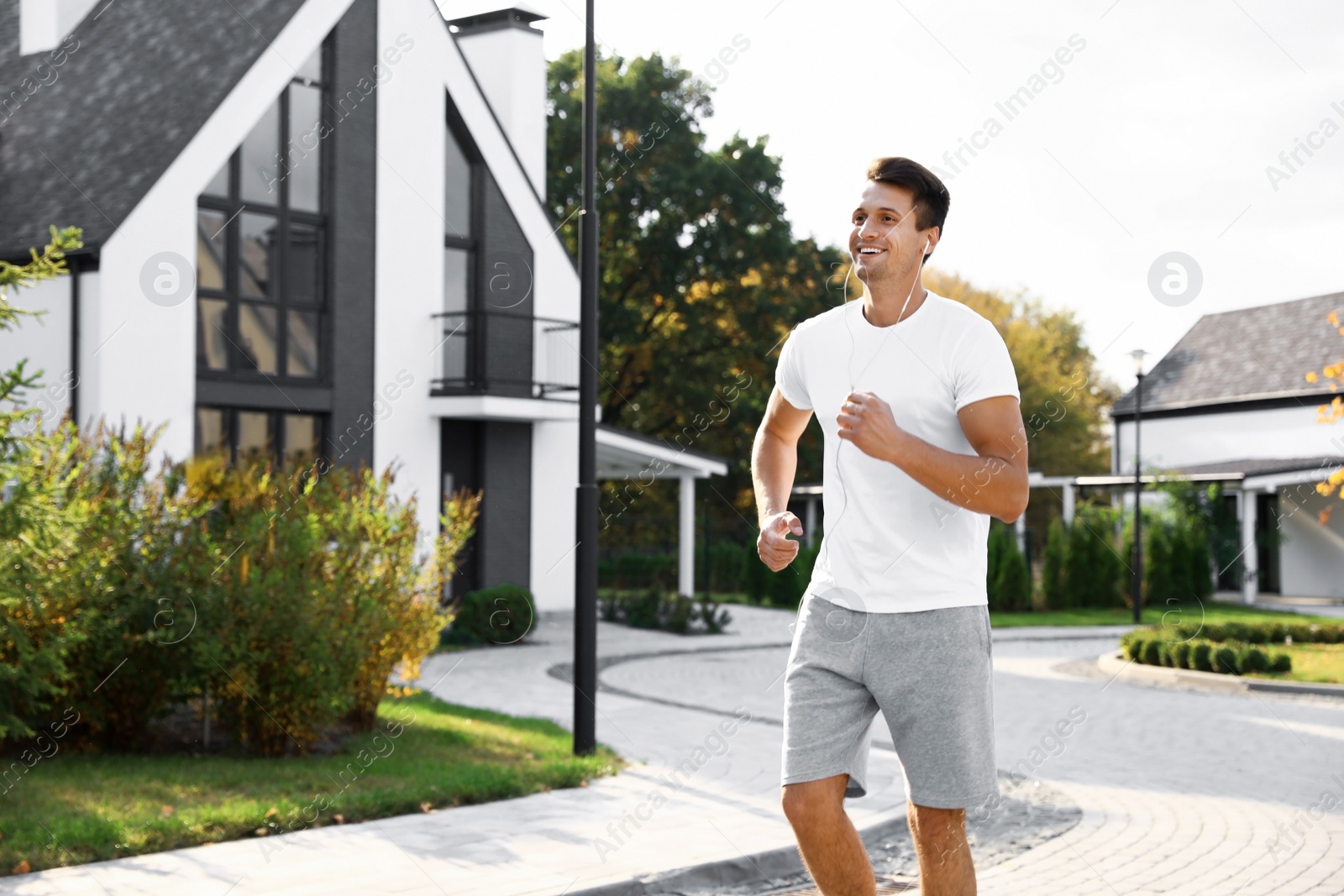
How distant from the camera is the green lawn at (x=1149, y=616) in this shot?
25391mm

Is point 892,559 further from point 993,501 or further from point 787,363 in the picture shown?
point 787,363

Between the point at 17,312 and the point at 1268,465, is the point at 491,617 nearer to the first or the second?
the point at 17,312

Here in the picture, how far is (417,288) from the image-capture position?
20516mm

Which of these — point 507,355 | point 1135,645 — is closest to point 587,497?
point 1135,645

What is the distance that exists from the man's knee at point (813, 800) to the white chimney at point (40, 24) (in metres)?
21.8

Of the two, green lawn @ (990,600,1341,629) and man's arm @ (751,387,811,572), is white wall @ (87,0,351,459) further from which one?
green lawn @ (990,600,1341,629)

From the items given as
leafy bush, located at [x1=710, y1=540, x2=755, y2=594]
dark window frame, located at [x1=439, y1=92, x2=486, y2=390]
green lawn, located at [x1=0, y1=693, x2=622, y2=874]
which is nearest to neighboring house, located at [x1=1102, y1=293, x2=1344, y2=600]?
leafy bush, located at [x1=710, y1=540, x2=755, y2=594]

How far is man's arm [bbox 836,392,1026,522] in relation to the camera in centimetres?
332

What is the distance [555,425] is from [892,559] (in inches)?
769

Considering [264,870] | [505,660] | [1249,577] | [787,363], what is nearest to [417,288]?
[505,660]

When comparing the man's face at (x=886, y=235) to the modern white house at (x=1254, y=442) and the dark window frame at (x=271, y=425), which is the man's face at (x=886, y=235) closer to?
the dark window frame at (x=271, y=425)

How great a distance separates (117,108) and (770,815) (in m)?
15.9

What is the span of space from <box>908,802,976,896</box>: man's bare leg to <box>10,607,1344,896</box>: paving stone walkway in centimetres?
260

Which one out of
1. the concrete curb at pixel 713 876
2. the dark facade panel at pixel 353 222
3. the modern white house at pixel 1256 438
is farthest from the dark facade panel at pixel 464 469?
the modern white house at pixel 1256 438
